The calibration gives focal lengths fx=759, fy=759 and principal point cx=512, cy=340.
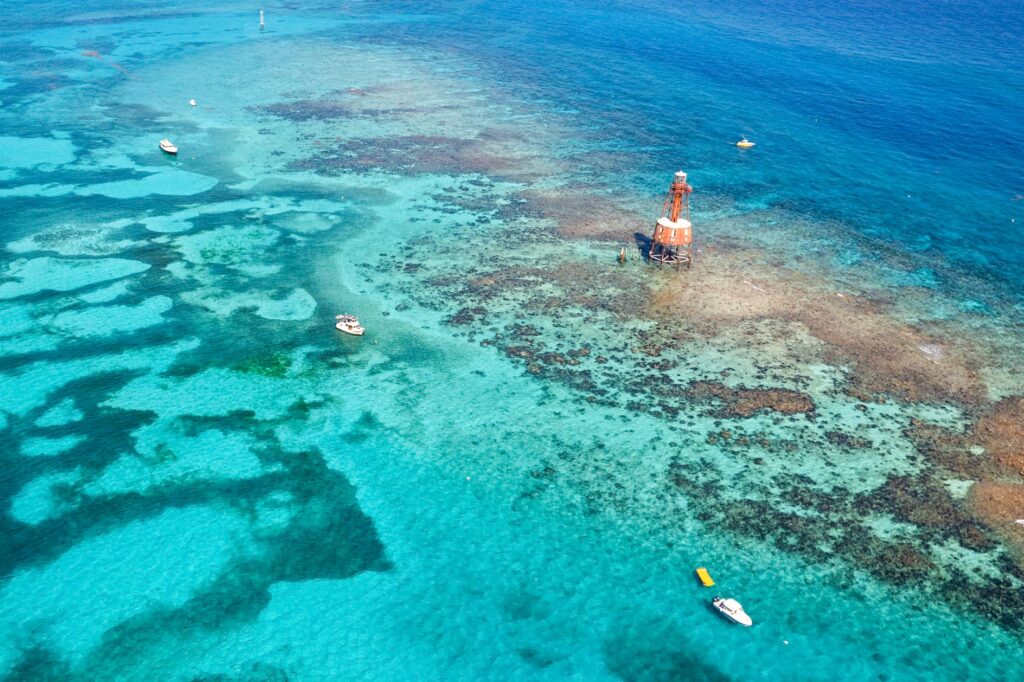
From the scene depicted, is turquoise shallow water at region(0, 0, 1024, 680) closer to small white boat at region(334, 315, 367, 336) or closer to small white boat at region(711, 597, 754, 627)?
small white boat at region(711, 597, 754, 627)

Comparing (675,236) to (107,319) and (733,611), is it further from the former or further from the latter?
(107,319)

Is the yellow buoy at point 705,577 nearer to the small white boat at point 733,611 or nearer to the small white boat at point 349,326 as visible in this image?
the small white boat at point 733,611

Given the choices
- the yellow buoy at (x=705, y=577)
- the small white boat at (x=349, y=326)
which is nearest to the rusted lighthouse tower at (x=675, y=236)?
the small white boat at (x=349, y=326)

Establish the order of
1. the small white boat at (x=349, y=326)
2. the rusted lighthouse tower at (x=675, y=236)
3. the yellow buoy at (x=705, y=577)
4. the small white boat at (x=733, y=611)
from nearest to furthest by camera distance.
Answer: the small white boat at (x=733, y=611), the yellow buoy at (x=705, y=577), the small white boat at (x=349, y=326), the rusted lighthouse tower at (x=675, y=236)

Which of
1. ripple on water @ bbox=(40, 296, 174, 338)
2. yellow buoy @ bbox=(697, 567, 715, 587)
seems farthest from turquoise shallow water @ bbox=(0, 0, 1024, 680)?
yellow buoy @ bbox=(697, 567, 715, 587)

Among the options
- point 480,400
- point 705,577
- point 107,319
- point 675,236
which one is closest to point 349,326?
point 480,400

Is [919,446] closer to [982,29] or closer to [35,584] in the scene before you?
[35,584]
